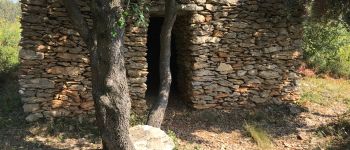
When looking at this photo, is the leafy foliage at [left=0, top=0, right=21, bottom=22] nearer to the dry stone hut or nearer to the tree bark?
the dry stone hut

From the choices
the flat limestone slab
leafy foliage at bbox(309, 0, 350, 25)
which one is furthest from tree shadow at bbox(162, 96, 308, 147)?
leafy foliage at bbox(309, 0, 350, 25)

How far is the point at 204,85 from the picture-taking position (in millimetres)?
8016

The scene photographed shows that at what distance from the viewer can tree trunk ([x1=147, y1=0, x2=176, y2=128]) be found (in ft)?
22.4

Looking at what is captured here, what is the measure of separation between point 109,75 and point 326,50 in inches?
346

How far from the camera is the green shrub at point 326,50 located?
12.0 metres

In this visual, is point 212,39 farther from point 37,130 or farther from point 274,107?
point 37,130

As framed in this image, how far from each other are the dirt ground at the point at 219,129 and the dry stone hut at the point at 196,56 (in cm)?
24

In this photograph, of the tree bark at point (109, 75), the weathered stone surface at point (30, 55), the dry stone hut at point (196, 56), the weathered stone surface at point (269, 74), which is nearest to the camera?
the tree bark at point (109, 75)

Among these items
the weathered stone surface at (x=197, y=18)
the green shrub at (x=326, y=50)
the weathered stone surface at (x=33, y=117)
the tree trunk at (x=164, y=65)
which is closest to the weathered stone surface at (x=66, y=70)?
the weathered stone surface at (x=33, y=117)

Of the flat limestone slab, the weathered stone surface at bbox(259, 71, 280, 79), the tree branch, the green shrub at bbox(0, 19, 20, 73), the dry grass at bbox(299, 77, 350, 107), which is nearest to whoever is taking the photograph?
the tree branch

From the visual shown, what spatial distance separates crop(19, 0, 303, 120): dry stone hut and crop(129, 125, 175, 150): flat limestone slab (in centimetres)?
142

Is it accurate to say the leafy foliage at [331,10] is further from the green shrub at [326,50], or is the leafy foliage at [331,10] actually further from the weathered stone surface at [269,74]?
the green shrub at [326,50]

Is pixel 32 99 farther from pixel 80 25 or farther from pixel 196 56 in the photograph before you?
pixel 196 56

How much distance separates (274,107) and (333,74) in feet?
15.3
